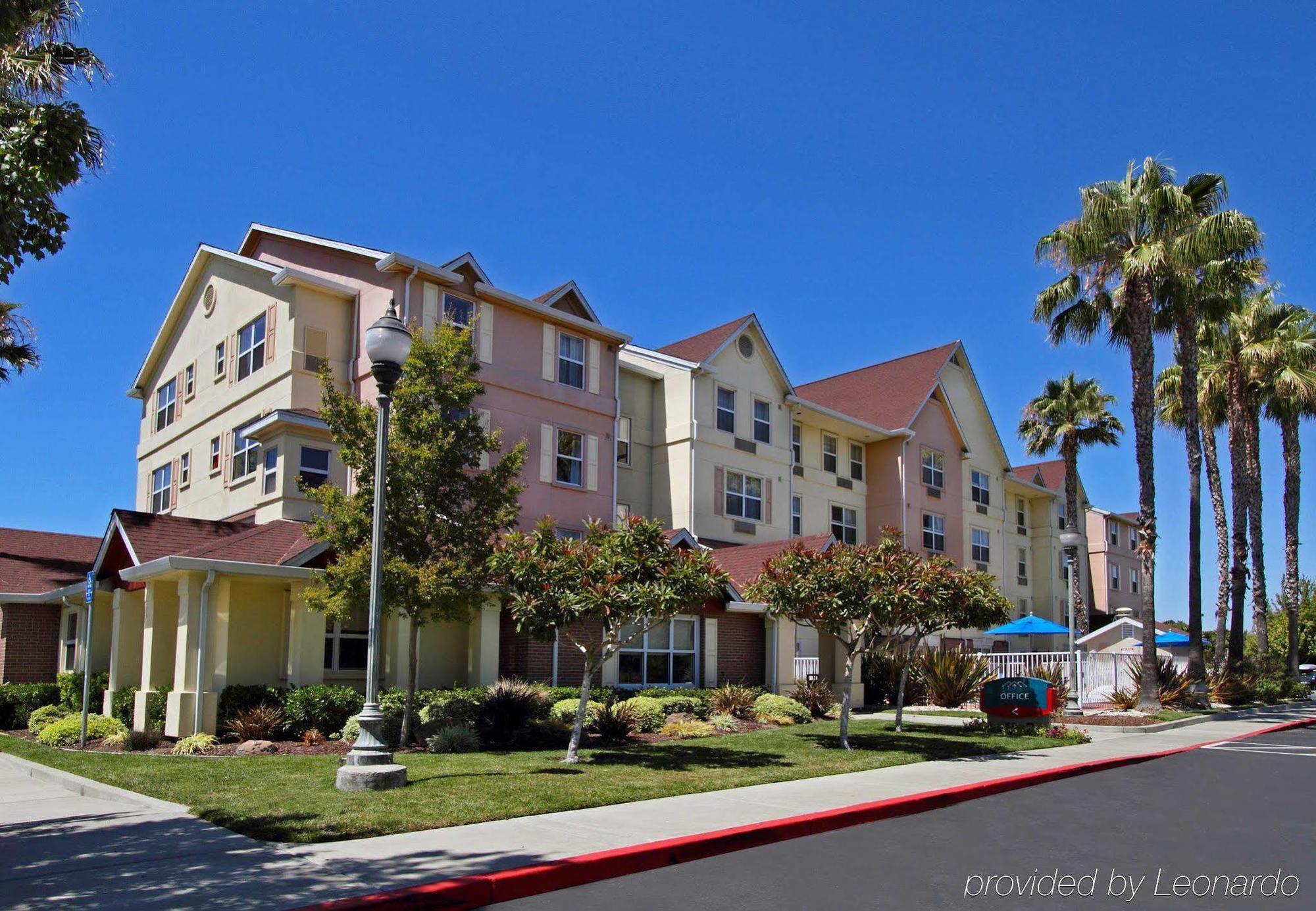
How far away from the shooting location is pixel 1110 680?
31.5 m

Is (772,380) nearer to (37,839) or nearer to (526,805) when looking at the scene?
(526,805)

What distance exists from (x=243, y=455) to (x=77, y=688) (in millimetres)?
6306

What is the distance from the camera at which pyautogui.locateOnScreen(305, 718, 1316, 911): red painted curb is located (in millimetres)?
7203

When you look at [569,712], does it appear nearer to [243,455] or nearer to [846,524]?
[243,455]

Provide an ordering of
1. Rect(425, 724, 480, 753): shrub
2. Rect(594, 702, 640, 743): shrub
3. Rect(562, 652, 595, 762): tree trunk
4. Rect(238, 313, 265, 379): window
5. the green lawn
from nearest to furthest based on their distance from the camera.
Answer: the green lawn, Rect(562, 652, 595, 762): tree trunk, Rect(425, 724, 480, 753): shrub, Rect(594, 702, 640, 743): shrub, Rect(238, 313, 265, 379): window

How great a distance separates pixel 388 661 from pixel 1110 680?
2178 centimetres

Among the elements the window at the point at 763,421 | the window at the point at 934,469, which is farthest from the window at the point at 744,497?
the window at the point at 934,469

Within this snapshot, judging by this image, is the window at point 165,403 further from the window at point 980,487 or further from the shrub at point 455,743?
the window at point 980,487

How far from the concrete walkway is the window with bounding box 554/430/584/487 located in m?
15.6

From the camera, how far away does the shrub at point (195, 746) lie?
1633cm

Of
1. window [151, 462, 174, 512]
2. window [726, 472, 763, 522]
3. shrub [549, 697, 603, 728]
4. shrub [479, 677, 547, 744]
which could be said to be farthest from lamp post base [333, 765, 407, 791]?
window [726, 472, 763, 522]

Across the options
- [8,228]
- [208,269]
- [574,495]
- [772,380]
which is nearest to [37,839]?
[8,228]

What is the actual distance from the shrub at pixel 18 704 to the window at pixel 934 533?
1151 inches

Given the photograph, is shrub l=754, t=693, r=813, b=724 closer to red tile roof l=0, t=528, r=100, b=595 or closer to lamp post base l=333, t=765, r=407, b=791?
lamp post base l=333, t=765, r=407, b=791
